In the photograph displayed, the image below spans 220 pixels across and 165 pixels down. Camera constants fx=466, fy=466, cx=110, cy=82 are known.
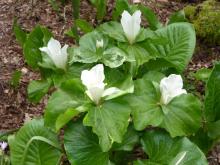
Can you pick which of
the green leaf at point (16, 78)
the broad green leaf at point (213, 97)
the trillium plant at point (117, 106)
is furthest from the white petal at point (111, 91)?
the green leaf at point (16, 78)

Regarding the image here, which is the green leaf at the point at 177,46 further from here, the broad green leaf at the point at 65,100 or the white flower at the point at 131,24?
the broad green leaf at the point at 65,100

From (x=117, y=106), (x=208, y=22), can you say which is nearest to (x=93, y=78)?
(x=117, y=106)

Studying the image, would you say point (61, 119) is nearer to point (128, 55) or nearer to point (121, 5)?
point (128, 55)

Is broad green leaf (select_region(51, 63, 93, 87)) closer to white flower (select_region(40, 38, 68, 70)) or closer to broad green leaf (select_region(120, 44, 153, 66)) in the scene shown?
white flower (select_region(40, 38, 68, 70))

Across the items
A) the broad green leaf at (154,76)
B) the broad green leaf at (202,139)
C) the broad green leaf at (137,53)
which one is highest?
the broad green leaf at (137,53)

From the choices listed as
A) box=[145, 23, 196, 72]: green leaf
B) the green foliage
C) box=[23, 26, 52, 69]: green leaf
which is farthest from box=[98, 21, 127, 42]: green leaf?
the green foliage

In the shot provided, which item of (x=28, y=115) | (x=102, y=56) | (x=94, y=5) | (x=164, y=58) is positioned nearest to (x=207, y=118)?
(x=164, y=58)
